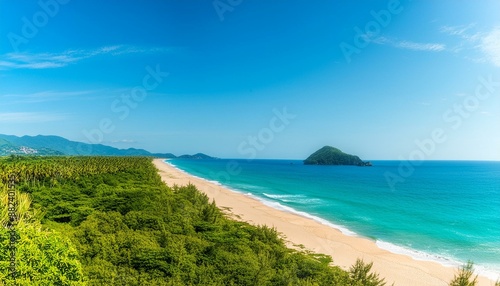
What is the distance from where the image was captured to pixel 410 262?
19.9 metres

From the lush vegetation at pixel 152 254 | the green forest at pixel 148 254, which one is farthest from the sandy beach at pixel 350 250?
the lush vegetation at pixel 152 254

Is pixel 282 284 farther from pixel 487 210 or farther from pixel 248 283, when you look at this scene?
pixel 487 210

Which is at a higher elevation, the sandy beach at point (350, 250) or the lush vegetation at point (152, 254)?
the lush vegetation at point (152, 254)

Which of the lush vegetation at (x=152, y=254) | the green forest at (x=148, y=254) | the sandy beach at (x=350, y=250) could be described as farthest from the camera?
the sandy beach at (x=350, y=250)

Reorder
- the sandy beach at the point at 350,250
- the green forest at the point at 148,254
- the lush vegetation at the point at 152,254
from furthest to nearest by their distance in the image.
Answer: the sandy beach at the point at 350,250 → the lush vegetation at the point at 152,254 → the green forest at the point at 148,254

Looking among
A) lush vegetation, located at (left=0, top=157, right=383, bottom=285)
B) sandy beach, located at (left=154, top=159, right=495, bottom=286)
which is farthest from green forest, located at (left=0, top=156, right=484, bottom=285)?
sandy beach, located at (left=154, top=159, right=495, bottom=286)

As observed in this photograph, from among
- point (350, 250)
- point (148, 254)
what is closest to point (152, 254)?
point (148, 254)

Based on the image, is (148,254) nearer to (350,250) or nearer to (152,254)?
(152,254)

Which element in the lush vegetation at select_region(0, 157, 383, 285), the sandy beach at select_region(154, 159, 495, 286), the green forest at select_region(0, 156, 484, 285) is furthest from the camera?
the sandy beach at select_region(154, 159, 495, 286)

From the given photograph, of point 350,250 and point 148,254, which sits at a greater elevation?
point 148,254

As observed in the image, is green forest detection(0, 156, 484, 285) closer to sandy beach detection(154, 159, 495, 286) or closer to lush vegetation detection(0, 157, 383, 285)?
lush vegetation detection(0, 157, 383, 285)

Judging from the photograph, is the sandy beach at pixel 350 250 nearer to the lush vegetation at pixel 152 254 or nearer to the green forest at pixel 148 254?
the green forest at pixel 148 254

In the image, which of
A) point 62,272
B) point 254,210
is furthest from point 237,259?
point 254,210

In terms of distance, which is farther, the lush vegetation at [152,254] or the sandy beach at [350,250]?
the sandy beach at [350,250]
